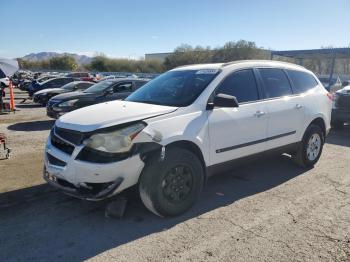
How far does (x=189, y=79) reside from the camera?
4875 millimetres

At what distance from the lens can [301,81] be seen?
238 inches

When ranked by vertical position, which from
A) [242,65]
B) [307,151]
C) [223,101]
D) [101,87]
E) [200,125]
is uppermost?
[242,65]

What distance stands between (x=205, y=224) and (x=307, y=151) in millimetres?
2999

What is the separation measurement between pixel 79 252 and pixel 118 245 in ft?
1.27

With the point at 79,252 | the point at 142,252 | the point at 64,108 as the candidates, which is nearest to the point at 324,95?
the point at 142,252

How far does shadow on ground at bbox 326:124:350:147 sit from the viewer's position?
871 centimetres

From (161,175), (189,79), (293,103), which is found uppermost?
(189,79)

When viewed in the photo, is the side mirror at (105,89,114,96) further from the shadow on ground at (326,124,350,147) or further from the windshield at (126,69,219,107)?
the shadow on ground at (326,124,350,147)

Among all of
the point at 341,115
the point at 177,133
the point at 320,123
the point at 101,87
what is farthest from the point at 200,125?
the point at 101,87

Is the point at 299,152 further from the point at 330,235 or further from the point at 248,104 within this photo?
the point at 330,235

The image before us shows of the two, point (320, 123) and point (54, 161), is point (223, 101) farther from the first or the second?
point (320, 123)

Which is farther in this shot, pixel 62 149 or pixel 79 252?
pixel 62 149

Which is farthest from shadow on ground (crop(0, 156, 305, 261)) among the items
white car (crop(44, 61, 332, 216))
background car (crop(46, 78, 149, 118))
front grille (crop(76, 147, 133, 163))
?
background car (crop(46, 78, 149, 118))

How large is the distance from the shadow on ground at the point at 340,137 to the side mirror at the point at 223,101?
5325 millimetres
